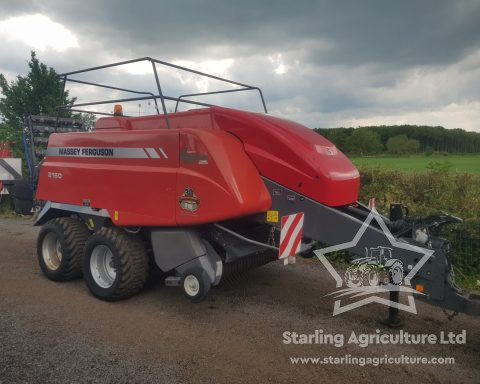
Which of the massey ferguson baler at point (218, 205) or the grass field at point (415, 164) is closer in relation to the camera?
the massey ferguson baler at point (218, 205)

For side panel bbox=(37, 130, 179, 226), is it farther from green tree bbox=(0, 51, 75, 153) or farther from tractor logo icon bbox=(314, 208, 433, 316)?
green tree bbox=(0, 51, 75, 153)

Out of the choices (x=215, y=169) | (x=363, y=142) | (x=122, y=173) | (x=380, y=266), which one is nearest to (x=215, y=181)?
(x=215, y=169)

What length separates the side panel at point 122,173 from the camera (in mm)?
4199

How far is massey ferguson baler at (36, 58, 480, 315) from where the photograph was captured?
3791 mm

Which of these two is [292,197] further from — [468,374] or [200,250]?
[468,374]

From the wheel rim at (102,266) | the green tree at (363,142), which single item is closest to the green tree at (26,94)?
the wheel rim at (102,266)

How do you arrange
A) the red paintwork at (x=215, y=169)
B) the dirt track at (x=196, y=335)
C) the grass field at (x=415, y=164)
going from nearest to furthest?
the dirt track at (x=196, y=335) → the red paintwork at (x=215, y=169) → the grass field at (x=415, y=164)

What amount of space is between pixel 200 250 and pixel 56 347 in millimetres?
1539

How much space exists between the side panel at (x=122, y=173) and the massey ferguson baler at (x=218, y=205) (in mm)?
12

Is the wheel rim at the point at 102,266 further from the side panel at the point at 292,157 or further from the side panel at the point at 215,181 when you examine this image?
the side panel at the point at 292,157

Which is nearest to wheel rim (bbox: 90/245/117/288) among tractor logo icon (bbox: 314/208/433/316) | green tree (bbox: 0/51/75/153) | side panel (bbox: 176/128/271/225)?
side panel (bbox: 176/128/271/225)

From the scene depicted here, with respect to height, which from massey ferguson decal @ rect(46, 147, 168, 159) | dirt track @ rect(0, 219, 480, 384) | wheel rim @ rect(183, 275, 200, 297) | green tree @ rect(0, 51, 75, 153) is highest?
green tree @ rect(0, 51, 75, 153)

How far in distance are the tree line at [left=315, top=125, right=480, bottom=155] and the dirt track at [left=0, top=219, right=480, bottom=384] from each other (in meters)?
13.3

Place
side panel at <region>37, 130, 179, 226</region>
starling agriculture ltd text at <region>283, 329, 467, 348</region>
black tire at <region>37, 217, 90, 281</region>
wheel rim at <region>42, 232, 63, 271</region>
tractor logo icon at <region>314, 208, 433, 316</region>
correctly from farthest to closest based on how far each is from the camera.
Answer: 1. wheel rim at <region>42, 232, 63, 271</region>
2. black tire at <region>37, 217, 90, 281</region>
3. side panel at <region>37, 130, 179, 226</region>
4. starling agriculture ltd text at <region>283, 329, 467, 348</region>
5. tractor logo icon at <region>314, 208, 433, 316</region>
